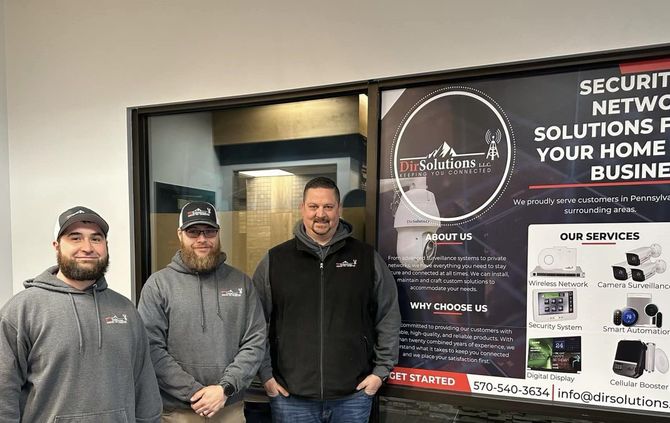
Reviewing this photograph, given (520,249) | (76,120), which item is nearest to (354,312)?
(520,249)

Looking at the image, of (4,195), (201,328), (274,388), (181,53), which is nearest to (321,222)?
(201,328)

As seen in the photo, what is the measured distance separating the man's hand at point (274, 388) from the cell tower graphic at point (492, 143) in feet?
4.69

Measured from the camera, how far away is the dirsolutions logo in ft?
6.63

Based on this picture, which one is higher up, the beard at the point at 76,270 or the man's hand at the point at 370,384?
the beard at the point at 76,270

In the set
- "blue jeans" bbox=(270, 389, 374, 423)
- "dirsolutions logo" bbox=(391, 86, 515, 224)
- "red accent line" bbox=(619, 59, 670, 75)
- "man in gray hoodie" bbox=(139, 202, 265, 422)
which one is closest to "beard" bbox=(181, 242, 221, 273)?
"man in gray hoodie" bbox=(139, 202, 265, 422)

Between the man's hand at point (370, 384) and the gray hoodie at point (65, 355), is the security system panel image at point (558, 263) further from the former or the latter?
the gray hoodie at point (65, 355)

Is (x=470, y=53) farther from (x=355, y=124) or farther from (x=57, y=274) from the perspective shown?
(x=57, y=274)

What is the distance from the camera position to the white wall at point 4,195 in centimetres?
286

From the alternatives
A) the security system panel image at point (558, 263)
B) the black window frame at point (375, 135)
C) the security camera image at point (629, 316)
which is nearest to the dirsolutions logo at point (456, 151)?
the black window frame at point (375, 135)

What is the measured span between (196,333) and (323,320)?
547 mm

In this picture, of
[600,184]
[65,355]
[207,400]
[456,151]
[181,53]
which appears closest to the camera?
[65,355]

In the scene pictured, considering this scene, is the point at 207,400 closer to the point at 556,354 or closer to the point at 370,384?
the point at 370,384

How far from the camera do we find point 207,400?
1.75m

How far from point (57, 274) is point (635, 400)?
2.33 meters
